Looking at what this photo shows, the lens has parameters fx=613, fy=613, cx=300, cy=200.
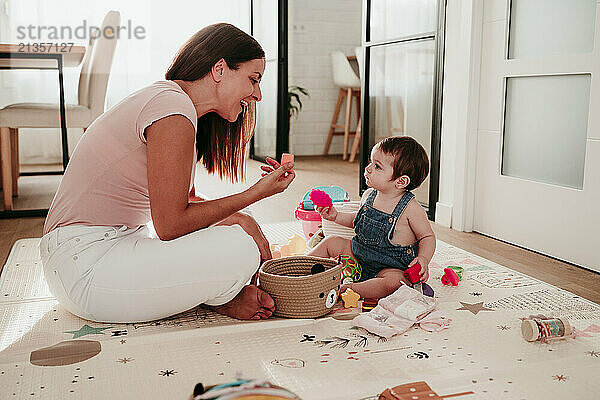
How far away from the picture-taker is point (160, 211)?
4.74 feet

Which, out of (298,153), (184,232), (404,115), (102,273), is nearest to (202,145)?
(184,232)

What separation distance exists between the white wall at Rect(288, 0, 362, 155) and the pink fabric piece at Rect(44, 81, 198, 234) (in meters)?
4.33

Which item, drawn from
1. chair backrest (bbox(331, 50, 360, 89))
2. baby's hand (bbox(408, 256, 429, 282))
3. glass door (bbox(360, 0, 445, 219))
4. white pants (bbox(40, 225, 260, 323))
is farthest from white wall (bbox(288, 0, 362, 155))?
white pants (bbox(40, 225, 260, 323))

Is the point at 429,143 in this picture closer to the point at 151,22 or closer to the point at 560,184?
the point at 560,184

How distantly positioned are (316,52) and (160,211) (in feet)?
15.0

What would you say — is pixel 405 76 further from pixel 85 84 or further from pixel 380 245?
pixel 85 84

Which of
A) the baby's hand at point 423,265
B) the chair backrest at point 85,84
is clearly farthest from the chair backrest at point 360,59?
the baby's hand at point 423,265

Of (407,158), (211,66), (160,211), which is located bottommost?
(160,211)

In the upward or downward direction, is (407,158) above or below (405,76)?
below

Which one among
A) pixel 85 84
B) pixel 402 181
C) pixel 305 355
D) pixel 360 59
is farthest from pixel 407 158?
pixel 360 59

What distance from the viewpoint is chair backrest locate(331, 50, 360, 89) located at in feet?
17.7

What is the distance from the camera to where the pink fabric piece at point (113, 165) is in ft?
4.82

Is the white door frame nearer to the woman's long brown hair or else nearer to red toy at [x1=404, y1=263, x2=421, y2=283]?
red toy at [x1=404, y1=263, x2=421, y2=283]

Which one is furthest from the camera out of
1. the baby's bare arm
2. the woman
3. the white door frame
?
the white door frame
